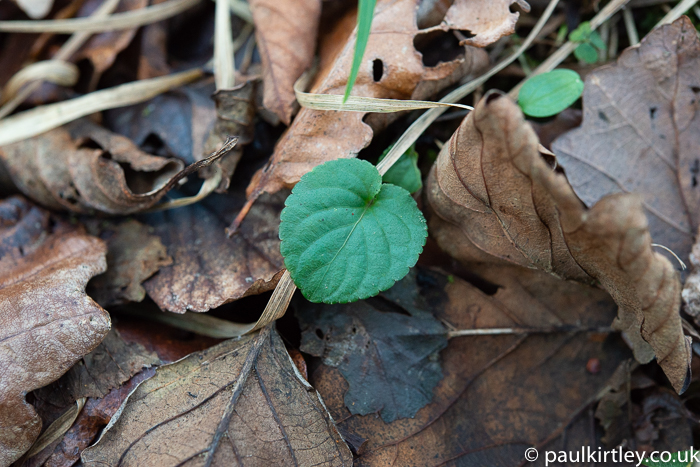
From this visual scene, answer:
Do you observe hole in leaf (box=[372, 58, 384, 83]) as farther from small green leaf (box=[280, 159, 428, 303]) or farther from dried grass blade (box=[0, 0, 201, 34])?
dried grass blade (box=[0, 0, 201, 34])

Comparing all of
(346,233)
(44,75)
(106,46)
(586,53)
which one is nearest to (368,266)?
(346,233)

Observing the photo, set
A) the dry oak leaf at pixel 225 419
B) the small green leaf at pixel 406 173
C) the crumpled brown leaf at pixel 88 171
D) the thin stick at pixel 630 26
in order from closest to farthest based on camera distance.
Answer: the dry oak leaf at pixel 225 419
the small green leaf at pixel 406 173
the crumpled brown leaf at pixel 88 171
the thin stick at pixel 630 26

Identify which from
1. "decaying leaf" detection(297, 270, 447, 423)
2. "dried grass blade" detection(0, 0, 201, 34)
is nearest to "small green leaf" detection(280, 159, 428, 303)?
"decaying leaf" detection(297, 270, 447, 423)

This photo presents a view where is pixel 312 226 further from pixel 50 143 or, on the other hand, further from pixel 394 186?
pixel 50 143

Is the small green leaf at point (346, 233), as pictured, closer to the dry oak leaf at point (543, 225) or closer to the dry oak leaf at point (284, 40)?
the dry oak leaf at point (543, 225)

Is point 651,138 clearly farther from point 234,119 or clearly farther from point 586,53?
point 234,119

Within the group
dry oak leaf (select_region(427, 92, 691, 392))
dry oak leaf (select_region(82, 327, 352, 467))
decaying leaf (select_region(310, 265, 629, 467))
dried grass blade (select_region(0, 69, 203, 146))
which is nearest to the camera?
dry oak leaf (select_region(427, 92, 691, 392))

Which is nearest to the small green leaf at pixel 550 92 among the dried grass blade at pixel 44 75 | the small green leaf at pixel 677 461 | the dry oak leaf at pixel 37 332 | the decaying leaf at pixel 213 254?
the decaying leaf at pixel 213 254
